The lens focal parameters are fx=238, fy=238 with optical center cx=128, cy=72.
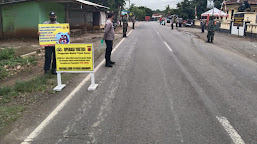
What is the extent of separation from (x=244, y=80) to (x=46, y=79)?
19.2 feet

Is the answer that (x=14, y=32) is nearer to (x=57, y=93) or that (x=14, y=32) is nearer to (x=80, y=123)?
(x=57, y=93)

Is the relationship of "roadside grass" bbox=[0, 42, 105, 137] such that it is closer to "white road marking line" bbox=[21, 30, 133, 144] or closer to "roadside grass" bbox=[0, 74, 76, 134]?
"roadside grass" bbox=[0, 74, 76, 134]

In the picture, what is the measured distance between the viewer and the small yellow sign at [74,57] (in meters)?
6.06

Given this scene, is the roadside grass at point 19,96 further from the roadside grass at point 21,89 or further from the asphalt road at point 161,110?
the asphalt road at point 161,110

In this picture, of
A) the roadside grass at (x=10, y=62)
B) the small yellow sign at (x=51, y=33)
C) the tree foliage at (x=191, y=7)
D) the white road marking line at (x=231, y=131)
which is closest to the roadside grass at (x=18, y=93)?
the roadside grass at (x=10, y=62)

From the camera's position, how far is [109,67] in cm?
880

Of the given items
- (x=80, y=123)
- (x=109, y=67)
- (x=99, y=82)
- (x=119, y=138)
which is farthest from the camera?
(x=109, y=67)

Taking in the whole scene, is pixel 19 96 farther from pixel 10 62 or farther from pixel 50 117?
pixel 10 62

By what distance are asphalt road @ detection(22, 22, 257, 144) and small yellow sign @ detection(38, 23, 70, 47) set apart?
168 cm

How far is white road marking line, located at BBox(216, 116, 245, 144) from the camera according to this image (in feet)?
11.8

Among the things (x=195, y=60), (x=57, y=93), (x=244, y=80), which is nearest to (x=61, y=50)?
(x=57, y=93)

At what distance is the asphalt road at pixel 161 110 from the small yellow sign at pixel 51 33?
5.51 ft

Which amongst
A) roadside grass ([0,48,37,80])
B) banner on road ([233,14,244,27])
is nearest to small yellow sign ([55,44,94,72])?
roadside grass ([0,48,37,80])

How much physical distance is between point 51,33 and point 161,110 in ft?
14.6
